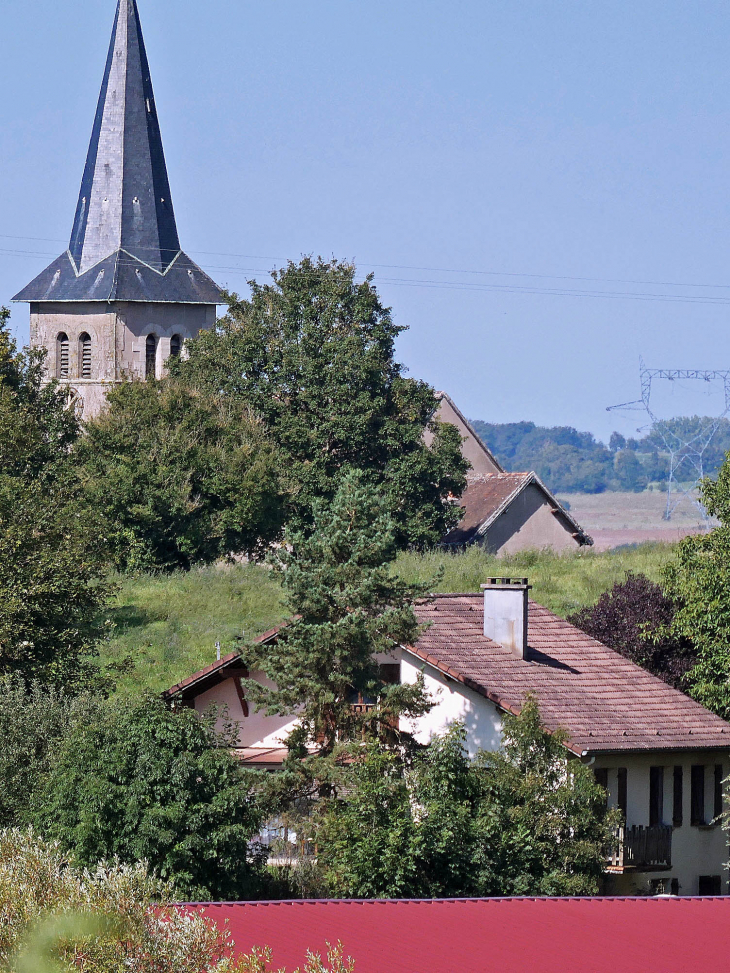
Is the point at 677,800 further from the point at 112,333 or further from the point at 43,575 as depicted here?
the point at 112,333

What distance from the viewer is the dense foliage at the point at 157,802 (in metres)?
19.2

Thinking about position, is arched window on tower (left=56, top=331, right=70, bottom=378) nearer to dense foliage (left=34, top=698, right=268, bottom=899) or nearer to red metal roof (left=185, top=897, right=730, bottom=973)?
dense foliage (left=34, top=698, right=268, bottom=899)

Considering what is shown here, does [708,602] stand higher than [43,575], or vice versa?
[43,575]

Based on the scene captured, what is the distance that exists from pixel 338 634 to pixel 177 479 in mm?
27392

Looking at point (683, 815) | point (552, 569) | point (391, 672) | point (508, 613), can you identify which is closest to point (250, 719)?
point (391, 672)

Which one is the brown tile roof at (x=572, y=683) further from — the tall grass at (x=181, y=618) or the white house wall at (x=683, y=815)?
the tall grass at (x=181, y=618)

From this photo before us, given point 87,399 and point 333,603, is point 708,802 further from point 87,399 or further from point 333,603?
point 87,399

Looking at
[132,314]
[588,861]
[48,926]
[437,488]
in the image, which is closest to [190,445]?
[437,488]

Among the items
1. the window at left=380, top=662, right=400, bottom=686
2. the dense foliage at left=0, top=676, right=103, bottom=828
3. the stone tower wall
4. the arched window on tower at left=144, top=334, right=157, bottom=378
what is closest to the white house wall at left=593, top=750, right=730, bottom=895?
the window at left=380, top=662, right=400, bottom=686

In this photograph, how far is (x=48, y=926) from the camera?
33.6 ft

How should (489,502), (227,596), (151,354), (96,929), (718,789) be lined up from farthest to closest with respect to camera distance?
1. (151,354)
2. (489,502)
3. (227,596)
4. (718,789)
5. (96,929)

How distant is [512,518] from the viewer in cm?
6112

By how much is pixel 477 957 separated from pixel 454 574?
2957cm

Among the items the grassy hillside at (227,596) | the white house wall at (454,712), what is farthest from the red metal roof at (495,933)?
the grassy hillside at (227,596)
